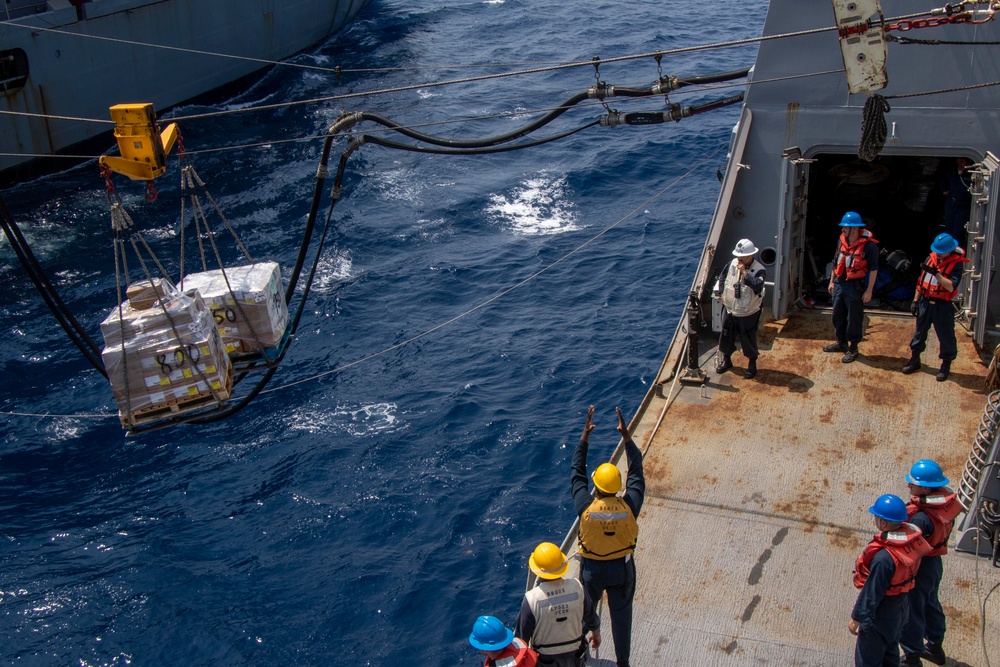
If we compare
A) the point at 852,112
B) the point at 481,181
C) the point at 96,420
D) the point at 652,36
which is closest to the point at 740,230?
the point at 852,112

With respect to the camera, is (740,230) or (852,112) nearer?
(852,112)

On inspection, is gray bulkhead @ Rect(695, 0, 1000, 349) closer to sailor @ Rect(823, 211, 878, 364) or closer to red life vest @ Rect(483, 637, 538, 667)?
sailor @ Rect(823, 211, 878, 364)

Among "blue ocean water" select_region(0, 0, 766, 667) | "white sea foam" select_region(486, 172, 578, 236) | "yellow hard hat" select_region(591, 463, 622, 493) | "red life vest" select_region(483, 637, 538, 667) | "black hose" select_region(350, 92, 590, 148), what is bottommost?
"blue ocean water" select_region(0, 0, 766, 667)

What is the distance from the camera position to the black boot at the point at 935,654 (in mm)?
6777

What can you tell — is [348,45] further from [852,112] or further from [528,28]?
[852,112]

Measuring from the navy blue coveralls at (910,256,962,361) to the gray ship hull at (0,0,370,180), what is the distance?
2104cm

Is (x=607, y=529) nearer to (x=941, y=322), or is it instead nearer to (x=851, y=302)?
(x=851, y=302)

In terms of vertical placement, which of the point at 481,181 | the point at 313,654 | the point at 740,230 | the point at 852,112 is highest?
the point at 852,112

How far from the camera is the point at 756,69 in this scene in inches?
444

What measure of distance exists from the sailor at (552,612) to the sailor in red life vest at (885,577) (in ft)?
6.43

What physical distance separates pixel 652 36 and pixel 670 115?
2631cm

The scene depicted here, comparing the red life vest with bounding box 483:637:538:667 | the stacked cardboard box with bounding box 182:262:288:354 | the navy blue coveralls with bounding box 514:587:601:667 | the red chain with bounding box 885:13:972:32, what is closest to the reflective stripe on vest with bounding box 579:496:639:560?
the navy blue coveralls with bounding box 514:587:601:667

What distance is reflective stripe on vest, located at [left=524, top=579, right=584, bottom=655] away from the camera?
6281mm

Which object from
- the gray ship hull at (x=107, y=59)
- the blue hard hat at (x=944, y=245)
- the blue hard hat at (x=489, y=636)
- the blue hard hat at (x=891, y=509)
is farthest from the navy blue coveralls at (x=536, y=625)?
the gray ship hull at (x=107, y=59)
